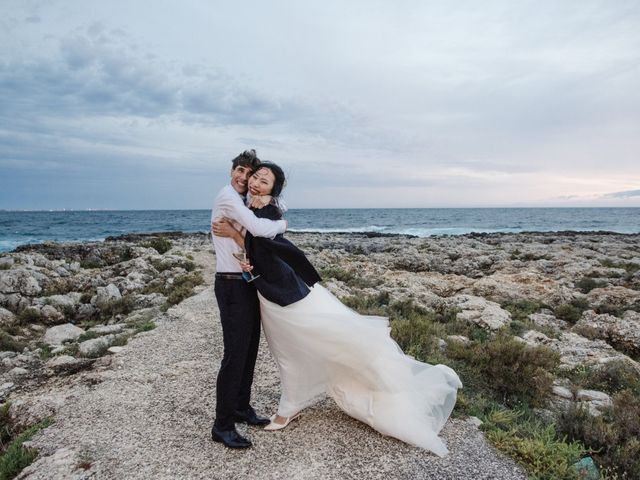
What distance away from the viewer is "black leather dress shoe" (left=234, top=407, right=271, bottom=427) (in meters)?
4.69

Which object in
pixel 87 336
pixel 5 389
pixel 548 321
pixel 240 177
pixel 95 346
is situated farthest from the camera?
pixel 548 321

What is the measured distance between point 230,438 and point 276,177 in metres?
2.56

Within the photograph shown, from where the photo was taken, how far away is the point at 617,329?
996 centimetres

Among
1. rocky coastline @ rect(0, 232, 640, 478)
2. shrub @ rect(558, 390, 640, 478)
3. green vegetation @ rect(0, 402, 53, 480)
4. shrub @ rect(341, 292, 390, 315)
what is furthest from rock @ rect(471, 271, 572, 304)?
green vegetation @ rect(0, 402, 53, 480)

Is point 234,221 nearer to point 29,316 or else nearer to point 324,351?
point 324,351

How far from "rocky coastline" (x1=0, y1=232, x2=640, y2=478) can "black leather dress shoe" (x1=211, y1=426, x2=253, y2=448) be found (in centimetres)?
113

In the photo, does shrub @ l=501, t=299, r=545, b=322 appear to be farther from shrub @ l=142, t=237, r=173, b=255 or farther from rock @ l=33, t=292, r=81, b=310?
shrub @ l=142, t=237, r=173, b=255

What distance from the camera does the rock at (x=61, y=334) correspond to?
8751 millimetres

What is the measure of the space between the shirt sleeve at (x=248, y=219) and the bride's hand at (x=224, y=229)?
0.29 ft

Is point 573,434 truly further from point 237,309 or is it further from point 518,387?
point 237,309

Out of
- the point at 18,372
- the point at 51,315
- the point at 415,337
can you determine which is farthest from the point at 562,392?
the point at 51,315

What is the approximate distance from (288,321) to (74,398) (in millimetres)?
3334

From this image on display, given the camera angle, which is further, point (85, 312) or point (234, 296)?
point (85, 312)

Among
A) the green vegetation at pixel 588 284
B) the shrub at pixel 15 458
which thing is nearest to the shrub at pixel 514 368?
the shrub at pixel 15 458
